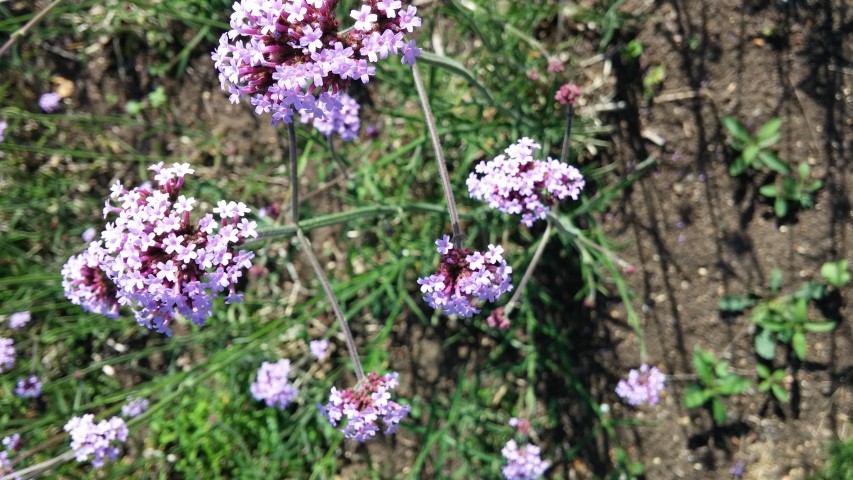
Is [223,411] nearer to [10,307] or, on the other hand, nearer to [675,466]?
[10,307]

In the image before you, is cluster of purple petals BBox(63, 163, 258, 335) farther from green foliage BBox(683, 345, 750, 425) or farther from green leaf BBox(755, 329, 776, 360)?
green leaf BBox(755, 329, 776, 360)

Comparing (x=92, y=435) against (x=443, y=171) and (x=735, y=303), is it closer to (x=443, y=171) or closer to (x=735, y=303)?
(x=443, y=171)

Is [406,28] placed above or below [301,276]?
above

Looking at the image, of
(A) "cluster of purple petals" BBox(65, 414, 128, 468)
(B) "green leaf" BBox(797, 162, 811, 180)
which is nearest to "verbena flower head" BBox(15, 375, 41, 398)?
(A) "cluster of purple petals" BBox(65, 414, 128, 468)

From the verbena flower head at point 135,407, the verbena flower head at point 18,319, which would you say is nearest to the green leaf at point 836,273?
the verbena flower head at point 135,407

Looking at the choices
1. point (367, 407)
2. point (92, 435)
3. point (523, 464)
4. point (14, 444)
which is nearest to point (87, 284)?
point (92, 435)

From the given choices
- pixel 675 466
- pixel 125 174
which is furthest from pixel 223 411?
pixel 675 466
